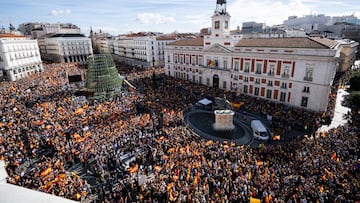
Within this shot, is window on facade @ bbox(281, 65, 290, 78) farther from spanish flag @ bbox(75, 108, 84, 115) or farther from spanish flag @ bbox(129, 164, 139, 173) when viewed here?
spanish flag @ bbox(75, 108, 84, 115)

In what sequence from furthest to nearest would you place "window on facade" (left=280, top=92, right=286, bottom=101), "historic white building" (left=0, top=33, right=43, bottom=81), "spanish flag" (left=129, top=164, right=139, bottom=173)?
1. "historic white building" (left=0, top=33, right=43, bottom=81)
2. "window on facade" (left=280, top=92, right=286, bottom=101)
3. "spanish flag" (left=129, top=164, right=139, bottom=173)

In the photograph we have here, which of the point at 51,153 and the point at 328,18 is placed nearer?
the point at 51,153

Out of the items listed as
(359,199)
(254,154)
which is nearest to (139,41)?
(254,154)

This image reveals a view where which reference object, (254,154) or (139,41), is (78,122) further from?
(139,41)

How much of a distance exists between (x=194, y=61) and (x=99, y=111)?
26.5m

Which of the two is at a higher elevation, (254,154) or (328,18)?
(328,18)

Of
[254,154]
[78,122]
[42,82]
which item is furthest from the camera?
[42,82]

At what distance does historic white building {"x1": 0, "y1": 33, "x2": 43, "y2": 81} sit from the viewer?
175 ft

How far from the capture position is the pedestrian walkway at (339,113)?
26.1m

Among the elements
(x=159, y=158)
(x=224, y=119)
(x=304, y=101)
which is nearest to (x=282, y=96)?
(x=304, y=101)

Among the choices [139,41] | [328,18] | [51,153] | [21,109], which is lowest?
[51,153]

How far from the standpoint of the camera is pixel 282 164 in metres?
17.2

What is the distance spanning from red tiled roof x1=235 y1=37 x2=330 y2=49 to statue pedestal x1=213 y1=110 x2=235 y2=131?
51.6 ft

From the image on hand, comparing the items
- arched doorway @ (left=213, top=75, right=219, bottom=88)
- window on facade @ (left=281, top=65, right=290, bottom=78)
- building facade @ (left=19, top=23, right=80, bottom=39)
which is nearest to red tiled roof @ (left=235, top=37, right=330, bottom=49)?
window on facade @ (left=281, top=65, right=290, bottom=78)
